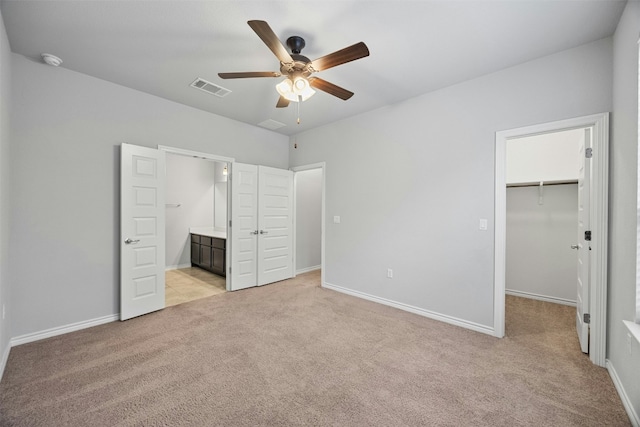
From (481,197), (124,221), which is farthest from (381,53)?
(124,221)

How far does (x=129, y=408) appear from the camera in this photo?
67.9 inches

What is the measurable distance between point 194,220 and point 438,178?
17.7 ft

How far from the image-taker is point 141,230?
3.23 m

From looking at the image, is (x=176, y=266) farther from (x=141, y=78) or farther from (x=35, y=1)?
(x=35, y=1)

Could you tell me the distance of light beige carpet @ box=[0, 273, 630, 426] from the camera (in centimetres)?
167

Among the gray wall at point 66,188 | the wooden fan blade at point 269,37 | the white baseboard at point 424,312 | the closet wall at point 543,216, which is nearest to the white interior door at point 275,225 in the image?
the white baseboard at point 424,312

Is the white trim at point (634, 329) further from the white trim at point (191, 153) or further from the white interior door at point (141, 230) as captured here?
the white trim at point (191, 153)

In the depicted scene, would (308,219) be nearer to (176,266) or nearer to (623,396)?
(176,266)

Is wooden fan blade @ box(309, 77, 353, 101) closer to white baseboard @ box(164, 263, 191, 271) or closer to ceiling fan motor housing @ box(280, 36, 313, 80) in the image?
ceiling fan motor housing @ box(280, 36, 313, 80)

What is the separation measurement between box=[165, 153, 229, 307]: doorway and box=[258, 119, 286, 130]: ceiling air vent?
1.07 metres

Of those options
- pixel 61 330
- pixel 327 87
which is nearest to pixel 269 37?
pixel 327 87

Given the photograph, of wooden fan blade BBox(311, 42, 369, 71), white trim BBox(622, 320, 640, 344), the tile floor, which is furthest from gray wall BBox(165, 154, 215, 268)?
white trim BBox(622, 320, 640, 344)

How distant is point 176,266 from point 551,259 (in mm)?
6888

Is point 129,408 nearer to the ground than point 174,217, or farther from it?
nearer to the ground
